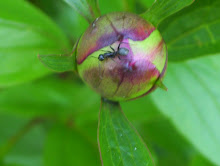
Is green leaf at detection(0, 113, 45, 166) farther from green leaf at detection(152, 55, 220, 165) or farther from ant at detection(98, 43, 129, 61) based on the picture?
ant at detection(98, 43, 129, 61)

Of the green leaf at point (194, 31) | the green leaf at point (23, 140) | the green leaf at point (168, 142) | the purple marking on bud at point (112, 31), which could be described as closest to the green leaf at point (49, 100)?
the green leaf at point (23, 140)

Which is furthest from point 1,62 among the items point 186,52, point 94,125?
point 186,52

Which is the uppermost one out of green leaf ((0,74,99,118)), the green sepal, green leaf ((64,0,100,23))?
green leaf ((64,0,100,23))

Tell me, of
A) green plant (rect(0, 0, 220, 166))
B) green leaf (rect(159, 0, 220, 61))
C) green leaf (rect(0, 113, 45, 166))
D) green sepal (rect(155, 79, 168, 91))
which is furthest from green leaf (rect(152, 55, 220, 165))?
green leaf (rect(0, 113, 45, 166))

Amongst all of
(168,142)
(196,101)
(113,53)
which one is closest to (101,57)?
(113,53)

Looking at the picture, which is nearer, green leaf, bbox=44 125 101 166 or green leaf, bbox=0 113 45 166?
green leaf, bbox=44 125 101 166

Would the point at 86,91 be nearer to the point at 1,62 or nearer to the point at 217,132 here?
the point at 1,62

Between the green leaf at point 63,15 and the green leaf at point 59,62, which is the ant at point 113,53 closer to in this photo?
the green leaf at point 59,62
